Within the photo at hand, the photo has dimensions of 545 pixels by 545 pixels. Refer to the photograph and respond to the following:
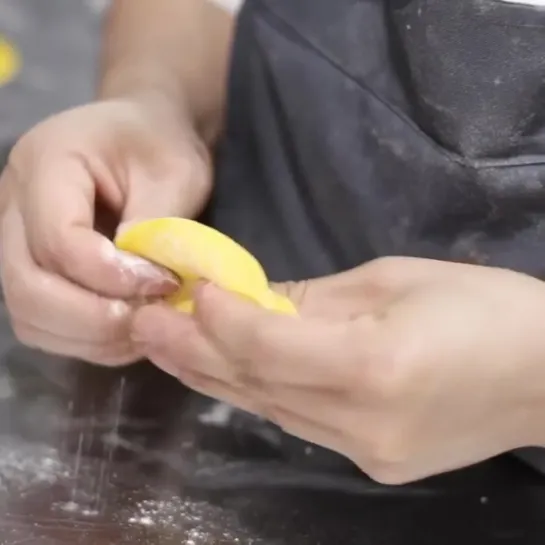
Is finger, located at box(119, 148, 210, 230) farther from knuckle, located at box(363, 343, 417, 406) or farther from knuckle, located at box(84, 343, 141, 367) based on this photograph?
knuckle, located at box(363, 343, 417, 406)

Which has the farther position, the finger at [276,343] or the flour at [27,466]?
the flour at [27,466]

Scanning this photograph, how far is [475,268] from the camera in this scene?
40cm

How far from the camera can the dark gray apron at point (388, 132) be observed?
1.50ft

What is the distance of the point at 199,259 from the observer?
0.42 m

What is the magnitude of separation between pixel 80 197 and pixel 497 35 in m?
0.23

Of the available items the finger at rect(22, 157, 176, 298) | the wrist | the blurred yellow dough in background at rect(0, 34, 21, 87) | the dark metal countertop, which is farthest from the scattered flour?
the blurred yellow dough in background at rect(0, 34, 21, 87)

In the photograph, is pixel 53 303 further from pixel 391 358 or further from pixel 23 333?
pixel 391 358

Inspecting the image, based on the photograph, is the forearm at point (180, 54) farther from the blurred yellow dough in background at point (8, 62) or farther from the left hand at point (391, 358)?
the left hand at point (391, 358)

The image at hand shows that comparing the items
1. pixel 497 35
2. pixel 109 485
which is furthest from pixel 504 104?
pixel 109 485

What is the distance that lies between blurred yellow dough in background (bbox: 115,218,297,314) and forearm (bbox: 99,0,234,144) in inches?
7.5

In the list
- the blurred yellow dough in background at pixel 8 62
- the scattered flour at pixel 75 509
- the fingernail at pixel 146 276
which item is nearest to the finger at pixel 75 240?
the fingernail at pixel 146 276

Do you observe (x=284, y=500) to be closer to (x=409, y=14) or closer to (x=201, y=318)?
(x=201, y=318)

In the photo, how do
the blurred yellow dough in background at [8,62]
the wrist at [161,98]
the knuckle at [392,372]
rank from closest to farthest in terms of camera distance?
the knuckle at [392,372] → the wrist at [161,98] → the blurred yellow dough in background at [8,62]

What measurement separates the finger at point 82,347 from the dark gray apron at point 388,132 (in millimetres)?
102
